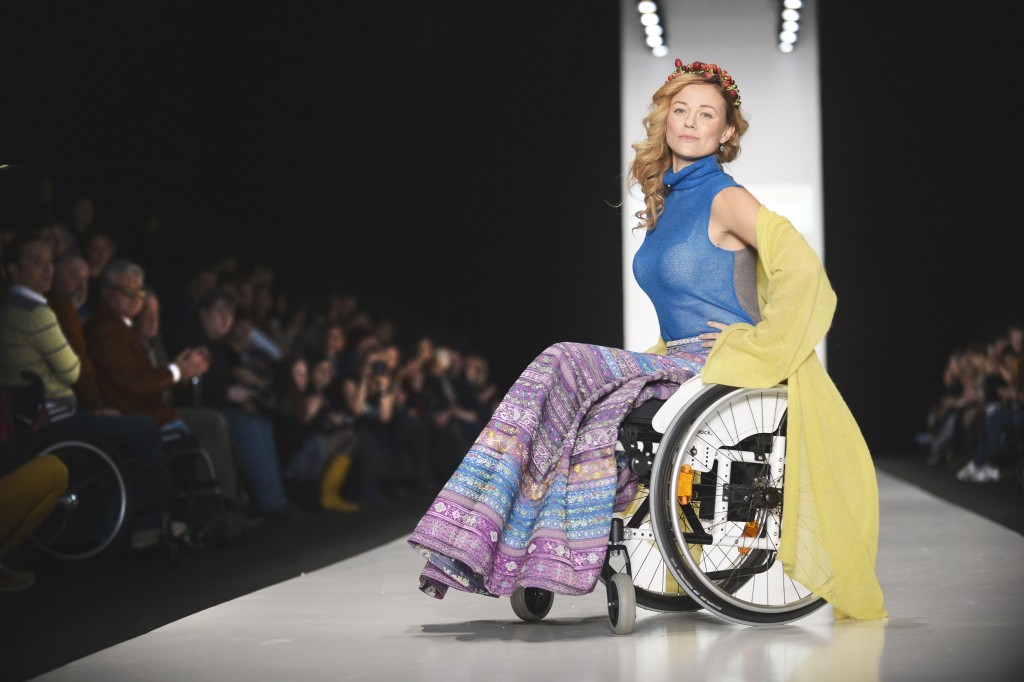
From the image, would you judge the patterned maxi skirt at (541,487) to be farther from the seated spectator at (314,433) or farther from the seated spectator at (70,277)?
the seated spectator at (314,433)

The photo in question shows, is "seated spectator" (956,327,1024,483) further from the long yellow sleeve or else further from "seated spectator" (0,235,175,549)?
the long yellow sleeve

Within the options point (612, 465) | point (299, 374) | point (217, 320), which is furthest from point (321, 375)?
point (612, 465)

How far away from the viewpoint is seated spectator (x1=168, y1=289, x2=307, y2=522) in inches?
195

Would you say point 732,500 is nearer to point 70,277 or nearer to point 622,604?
point 622,604

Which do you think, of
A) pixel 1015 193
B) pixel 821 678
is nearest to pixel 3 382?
pixel 821 678

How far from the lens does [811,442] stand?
2.29 m

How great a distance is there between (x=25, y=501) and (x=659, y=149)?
5.80 ft

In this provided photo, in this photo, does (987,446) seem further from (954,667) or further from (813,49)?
(954,667)

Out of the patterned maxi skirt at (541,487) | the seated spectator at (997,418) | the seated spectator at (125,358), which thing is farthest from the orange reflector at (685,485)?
the seated spectator at (997,418)

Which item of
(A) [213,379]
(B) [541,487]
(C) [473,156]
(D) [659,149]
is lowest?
(B) [541,487]

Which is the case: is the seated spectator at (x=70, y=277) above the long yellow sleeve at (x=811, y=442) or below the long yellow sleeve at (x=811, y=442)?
above

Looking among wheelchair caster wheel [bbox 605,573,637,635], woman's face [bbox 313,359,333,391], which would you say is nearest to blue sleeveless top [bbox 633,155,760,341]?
wheelchair caster wheel [bbox 605,573,637,635]

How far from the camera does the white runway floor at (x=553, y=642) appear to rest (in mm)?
1928

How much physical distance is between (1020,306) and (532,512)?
10301mm
